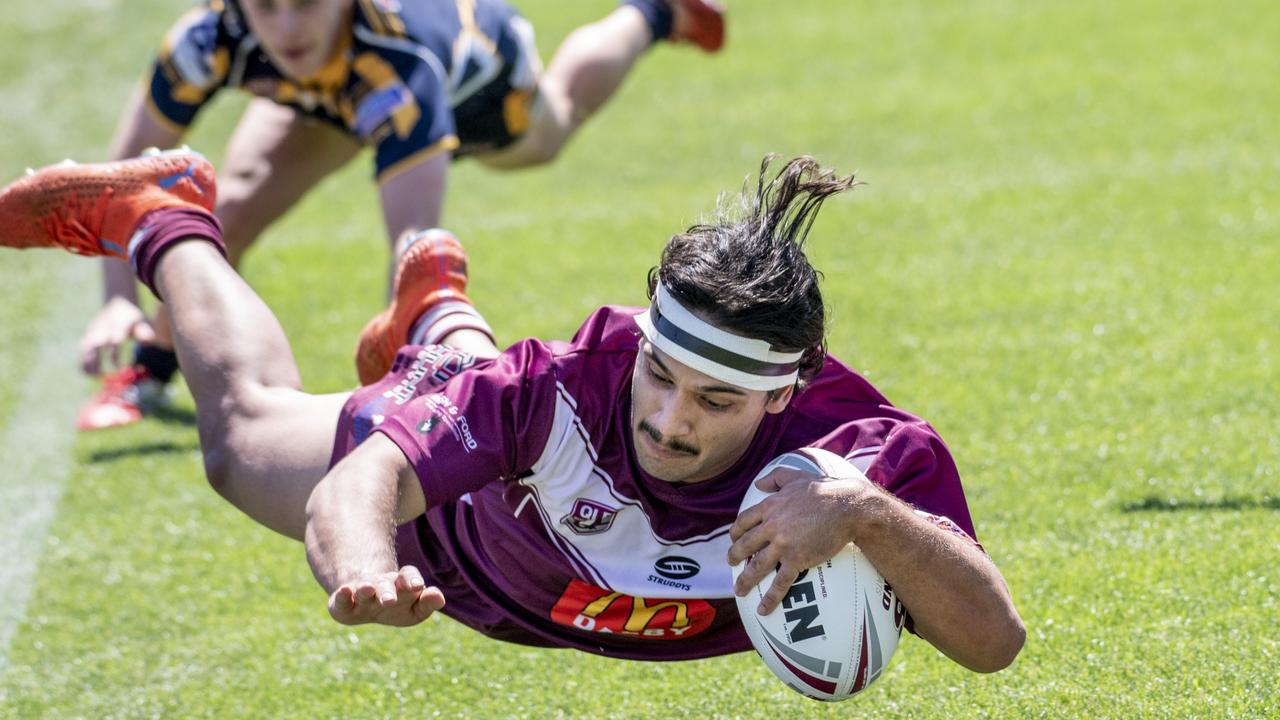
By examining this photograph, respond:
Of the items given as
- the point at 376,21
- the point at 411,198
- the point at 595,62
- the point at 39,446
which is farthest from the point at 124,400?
the point at 595,62

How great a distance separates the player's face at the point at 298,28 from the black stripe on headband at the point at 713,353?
2966mm

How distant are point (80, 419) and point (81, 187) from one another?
2.29 m

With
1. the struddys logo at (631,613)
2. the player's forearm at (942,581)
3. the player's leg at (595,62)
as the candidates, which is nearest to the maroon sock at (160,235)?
the struddys logo at (631,613)

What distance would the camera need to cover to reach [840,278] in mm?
7512

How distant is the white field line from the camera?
532cm

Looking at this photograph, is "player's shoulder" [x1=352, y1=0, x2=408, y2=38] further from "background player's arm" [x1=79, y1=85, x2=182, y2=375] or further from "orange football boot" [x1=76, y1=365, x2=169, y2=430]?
"orange football boot" [x1=76, y1=365, x2=169, y2=430]

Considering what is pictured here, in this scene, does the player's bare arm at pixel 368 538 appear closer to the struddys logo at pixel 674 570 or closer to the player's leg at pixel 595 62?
the struddys logo at pixel 674 570

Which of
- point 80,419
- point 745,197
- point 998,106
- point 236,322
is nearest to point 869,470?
point 745,197

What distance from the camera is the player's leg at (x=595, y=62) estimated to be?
23.2 feet

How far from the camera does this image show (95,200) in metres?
4.70

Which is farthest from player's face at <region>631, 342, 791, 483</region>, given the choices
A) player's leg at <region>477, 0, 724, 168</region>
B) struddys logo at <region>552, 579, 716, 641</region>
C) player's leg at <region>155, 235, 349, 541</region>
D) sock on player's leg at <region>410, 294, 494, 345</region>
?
player's leg at <region>477, 0, 724, 168</region>

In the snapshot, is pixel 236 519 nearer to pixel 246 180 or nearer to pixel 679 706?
pixel 246 180

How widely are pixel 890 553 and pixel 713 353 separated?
0.56 metres

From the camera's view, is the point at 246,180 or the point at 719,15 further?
the point at 719,15
